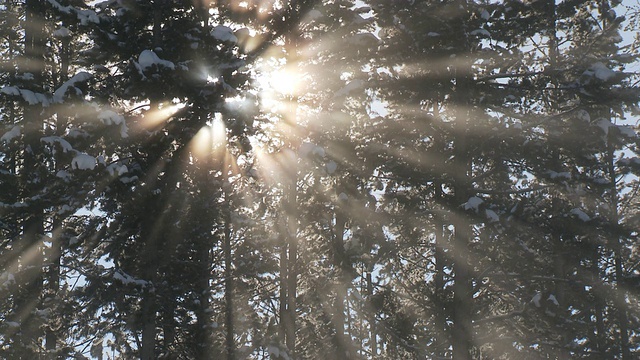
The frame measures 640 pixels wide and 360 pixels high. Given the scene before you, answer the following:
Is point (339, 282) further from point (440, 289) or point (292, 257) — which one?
point (440, 289)

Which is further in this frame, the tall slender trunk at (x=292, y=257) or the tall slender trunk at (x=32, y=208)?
the tall slender trunk at (x=292, y=257)

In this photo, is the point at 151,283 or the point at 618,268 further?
the point at 618,268

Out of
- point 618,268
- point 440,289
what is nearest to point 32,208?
point 440,289

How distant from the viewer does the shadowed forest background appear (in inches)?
651

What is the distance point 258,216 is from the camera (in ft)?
76.2

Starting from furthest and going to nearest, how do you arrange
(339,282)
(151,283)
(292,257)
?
1. (339,282)
2. (292,257)
3. (151,283)

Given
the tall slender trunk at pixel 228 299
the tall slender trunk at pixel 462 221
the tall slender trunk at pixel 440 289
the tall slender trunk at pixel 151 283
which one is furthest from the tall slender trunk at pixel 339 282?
the tall slender trunk at pixel 151 283

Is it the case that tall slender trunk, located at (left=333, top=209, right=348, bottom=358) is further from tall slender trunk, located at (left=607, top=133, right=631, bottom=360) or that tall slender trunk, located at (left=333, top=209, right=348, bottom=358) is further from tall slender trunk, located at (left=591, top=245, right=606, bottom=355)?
tall slender trunk, located at (left=607, top=133, right=631, bottom=360)

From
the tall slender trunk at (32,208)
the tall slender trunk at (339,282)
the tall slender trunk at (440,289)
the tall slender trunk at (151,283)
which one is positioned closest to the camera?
the tall slender trunk at (151,283)

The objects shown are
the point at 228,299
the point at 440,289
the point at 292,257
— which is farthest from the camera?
the point at 228,299

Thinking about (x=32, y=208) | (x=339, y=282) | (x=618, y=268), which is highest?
(x=618, y=268)

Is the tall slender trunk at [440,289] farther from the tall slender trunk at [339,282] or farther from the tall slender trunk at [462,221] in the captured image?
the tall slender trunk at [339,282]

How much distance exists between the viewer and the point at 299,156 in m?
18.8

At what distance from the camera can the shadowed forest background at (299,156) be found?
1653 cm
